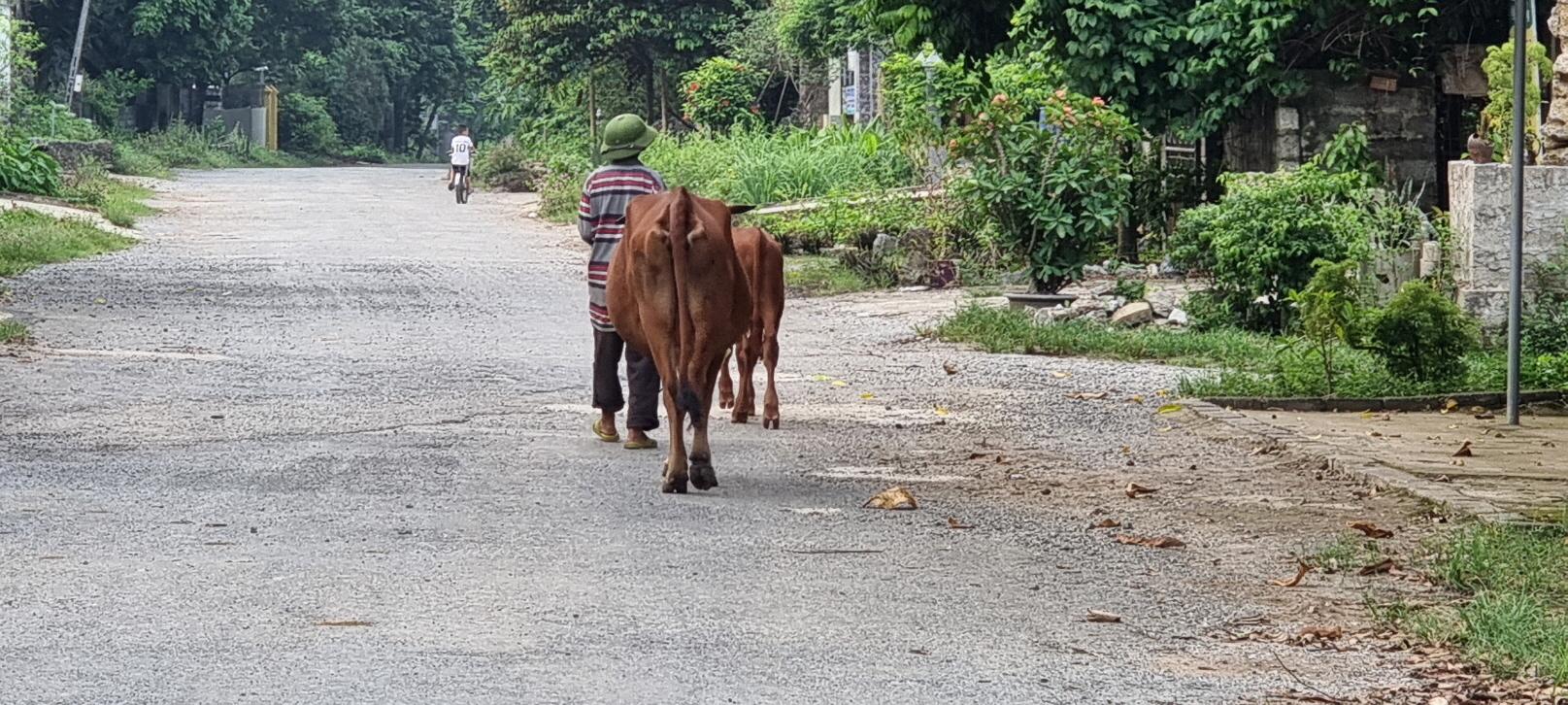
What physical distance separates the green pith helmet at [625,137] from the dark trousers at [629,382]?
81cm

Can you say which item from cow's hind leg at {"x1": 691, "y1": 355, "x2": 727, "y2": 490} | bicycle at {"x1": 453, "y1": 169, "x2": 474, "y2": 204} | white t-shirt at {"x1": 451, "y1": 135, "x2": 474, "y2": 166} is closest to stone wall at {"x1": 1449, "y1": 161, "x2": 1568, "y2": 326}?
cow's hind leg at {"x1": 691, "y1": 355, "x2": 727, "y2": 490}

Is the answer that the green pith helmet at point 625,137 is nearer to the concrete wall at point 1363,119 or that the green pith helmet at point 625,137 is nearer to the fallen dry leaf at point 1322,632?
the fallen dry leaf at point 1322,632

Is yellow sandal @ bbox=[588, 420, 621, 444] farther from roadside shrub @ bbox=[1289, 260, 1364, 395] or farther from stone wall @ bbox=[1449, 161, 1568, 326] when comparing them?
stone wall @ bbox=[1449, 161, 1568, 326]

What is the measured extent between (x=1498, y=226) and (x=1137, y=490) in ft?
→ 20.6

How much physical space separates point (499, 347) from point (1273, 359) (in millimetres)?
5057

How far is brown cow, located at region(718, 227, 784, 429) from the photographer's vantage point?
401 inches

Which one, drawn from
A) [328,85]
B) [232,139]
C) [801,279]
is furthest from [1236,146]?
[328,85]

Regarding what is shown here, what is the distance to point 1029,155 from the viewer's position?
52.7 feet

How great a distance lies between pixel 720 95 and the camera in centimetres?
3922

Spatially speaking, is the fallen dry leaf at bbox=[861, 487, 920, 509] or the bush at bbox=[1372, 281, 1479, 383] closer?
the fallen dry leaf at bbox=[861, 487, 920, 509]

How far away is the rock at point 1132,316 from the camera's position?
1528 cm

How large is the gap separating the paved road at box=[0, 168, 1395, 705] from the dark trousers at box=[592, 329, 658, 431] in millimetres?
211

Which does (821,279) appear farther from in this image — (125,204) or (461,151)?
(461,151)

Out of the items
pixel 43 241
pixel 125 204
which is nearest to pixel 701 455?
pixel 43 241
